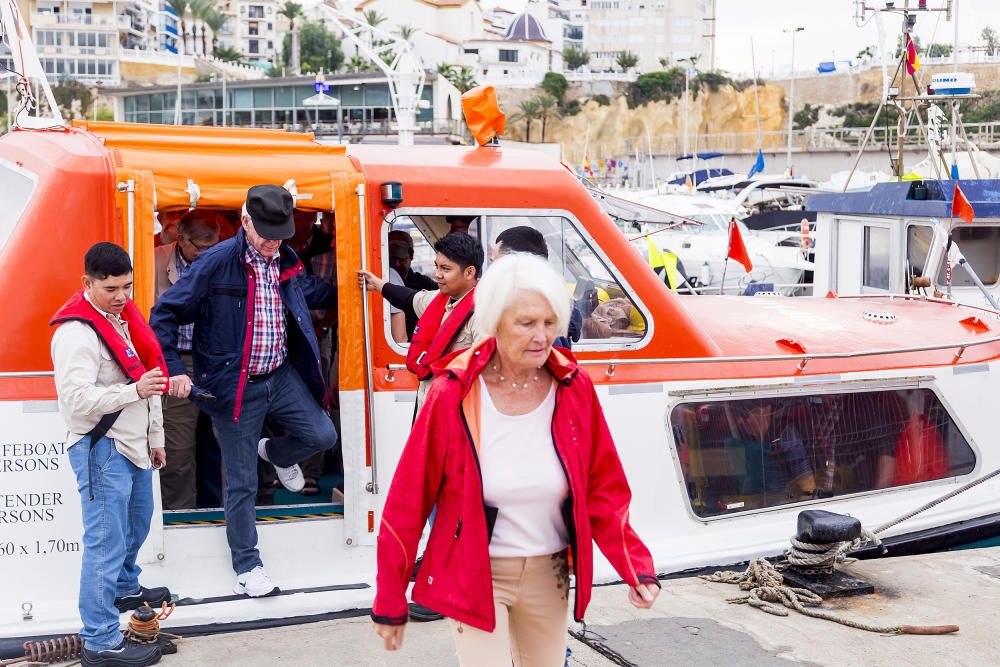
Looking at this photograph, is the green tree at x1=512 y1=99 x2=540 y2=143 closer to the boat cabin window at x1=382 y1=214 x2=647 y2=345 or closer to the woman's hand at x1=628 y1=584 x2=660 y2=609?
the boat cabin window at x1=382 y1=214 x2=647 y2=345

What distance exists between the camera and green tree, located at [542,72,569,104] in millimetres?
99688

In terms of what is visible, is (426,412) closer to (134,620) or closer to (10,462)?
(134,620)

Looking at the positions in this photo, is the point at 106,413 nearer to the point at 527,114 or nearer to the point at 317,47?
the point at 527,114

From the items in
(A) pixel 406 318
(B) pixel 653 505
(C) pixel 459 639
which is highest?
(A) pixel 406 318

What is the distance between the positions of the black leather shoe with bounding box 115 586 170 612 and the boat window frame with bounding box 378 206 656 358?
57.7 inches

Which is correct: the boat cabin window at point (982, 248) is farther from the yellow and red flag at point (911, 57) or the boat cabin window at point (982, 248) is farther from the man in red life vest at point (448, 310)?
the man in red life vest at point (448, 310)

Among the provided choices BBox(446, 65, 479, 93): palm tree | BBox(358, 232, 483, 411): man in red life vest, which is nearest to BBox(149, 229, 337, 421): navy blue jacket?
BBox(358, 232, 483, 411): man in red life vest

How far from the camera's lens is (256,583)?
4.84 metres

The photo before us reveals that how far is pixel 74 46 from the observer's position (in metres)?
103

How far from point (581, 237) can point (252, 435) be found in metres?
1.85

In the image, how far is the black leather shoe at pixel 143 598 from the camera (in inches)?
182

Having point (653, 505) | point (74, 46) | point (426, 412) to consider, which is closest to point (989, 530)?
point (653, 505)

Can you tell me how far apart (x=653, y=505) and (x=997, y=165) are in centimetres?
1589

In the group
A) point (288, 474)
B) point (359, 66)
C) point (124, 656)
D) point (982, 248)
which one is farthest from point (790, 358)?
point (359, 66)
